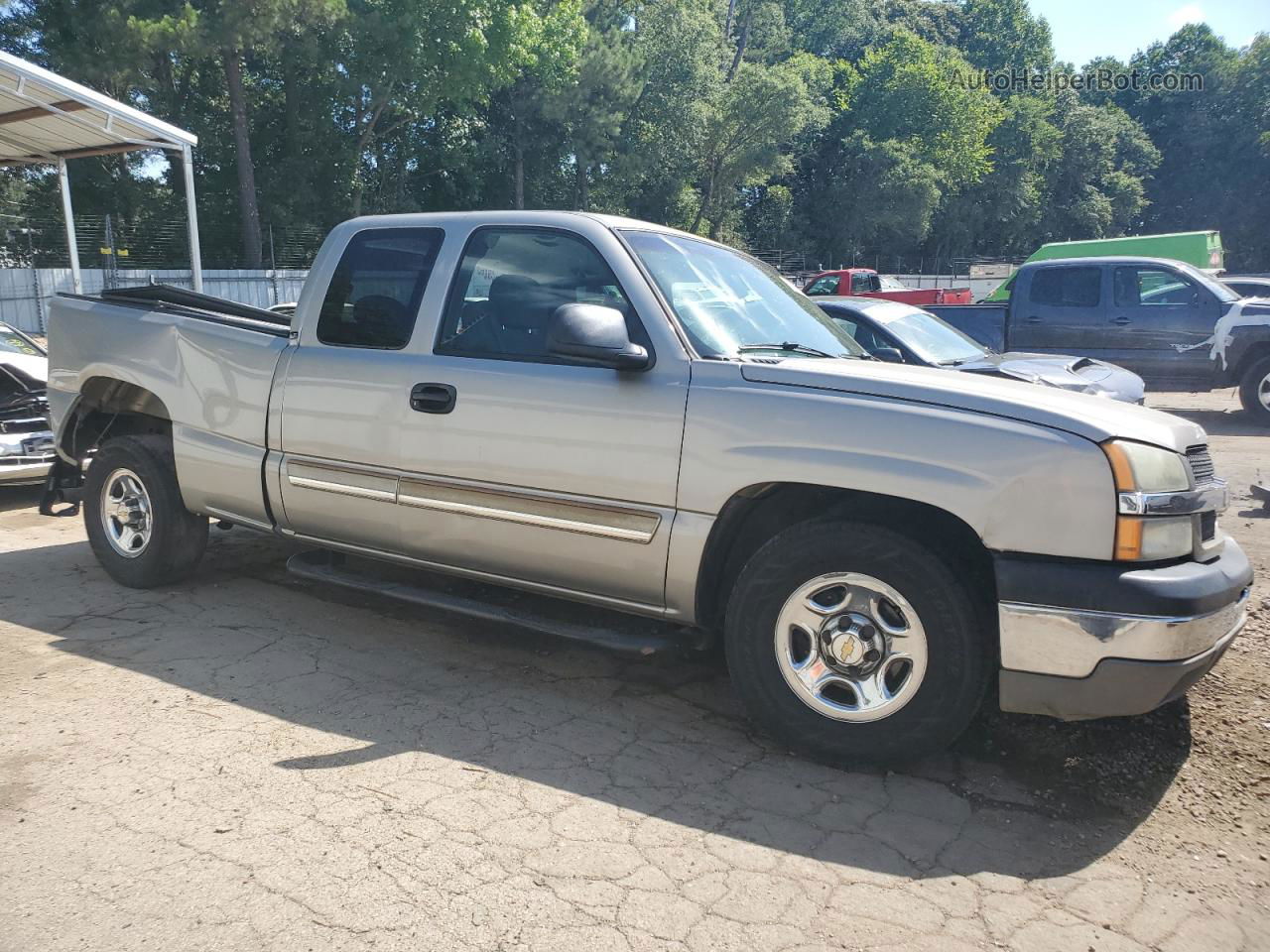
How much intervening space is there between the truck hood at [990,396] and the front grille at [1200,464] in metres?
A: 0.03

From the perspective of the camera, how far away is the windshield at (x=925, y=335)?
7512mm

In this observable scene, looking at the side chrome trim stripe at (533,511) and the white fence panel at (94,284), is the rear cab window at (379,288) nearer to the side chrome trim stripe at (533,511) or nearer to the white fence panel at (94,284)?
the side chrome trim stripe at (533,511)

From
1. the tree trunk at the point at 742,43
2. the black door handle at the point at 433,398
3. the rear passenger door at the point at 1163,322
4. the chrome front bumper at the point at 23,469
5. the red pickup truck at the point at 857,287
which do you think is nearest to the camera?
the black door handle at the point at 433,398

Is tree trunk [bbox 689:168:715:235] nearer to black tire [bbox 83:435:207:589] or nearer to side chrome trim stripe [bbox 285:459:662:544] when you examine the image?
black tire [bbox 83:435:207:589]

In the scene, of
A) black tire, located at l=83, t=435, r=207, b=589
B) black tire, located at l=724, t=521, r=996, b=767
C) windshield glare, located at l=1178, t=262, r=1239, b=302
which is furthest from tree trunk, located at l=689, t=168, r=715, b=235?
black tire, located at l=724, t=521, r=996, b=767

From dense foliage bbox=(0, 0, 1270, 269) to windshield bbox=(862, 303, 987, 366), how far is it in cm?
2226

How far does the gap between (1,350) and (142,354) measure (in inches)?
165

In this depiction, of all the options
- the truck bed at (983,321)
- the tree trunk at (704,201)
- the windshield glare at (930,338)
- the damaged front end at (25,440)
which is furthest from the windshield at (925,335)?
the tree trunk at (704,201)

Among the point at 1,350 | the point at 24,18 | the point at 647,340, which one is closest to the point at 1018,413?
the point at 647,340

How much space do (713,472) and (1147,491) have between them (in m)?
1.37

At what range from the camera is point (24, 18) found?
83.9 feet

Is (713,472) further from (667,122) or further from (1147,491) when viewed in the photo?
(667,122)

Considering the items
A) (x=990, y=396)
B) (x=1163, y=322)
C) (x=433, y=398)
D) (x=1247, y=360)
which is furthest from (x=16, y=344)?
(x=1247, y=360)

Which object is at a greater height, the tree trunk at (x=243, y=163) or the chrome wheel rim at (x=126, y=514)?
the tree trunk at (x=243, y=163)
